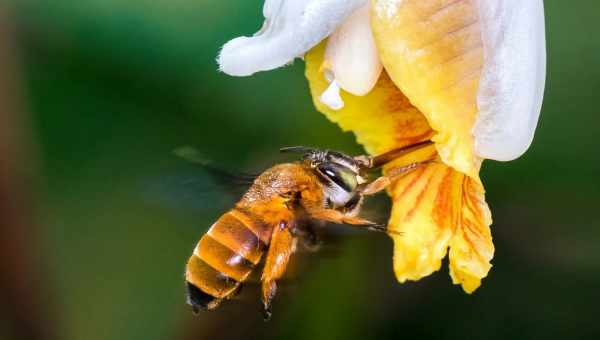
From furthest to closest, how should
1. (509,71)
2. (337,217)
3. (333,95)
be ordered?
(337,217) < (333,95) < (509,71)

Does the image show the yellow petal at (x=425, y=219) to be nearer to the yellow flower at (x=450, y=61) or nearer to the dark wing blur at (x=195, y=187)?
the yellow flower at (x=450, y=61)

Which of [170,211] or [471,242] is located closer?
[471,242]

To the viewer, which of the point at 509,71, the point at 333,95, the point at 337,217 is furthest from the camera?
the point at 337,217

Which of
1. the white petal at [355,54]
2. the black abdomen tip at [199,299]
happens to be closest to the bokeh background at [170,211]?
the black abdomen tip at [199,299]

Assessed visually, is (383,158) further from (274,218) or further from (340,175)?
(274,218)

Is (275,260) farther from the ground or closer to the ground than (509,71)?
closer to the ground

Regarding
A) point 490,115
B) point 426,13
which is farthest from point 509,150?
point 426,13

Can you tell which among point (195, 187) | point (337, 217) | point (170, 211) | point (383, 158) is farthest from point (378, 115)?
point (170, 211)
